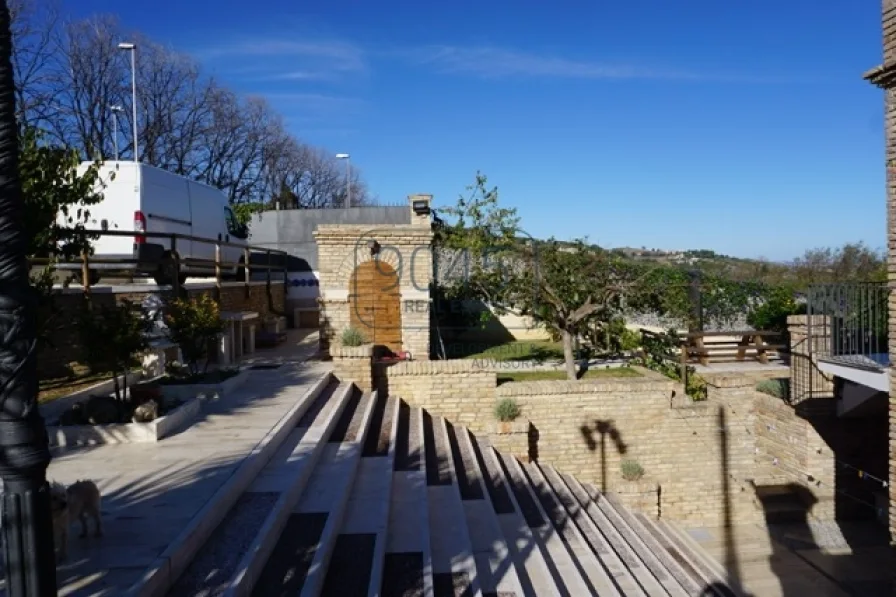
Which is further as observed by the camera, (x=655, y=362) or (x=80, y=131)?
(x=80, y=131)

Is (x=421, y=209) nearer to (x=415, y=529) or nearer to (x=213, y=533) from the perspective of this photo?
(x=415, y=529)

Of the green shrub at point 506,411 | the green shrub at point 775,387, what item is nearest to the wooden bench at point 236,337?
the green shrub at point 506,411

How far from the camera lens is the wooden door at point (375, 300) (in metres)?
13.4

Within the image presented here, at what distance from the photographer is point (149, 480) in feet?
18.6

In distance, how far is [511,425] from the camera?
418 inches

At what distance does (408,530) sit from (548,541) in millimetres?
1853

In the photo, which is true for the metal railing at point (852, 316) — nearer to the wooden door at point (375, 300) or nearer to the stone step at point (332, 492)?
the stone step at point (332, 492)

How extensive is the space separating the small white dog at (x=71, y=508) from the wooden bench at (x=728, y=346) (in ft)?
38.1

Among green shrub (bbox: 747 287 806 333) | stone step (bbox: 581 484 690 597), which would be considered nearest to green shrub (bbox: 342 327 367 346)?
stone step (bbox: 581 484 690 597)

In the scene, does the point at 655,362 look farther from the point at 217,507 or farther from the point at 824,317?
the point at 217,507

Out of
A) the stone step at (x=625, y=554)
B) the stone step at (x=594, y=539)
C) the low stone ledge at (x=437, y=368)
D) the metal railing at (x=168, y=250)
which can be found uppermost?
the metal railing at (x=168, y=250)

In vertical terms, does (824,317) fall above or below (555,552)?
above

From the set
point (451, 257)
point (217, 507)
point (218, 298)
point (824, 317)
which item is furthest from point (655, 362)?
point (217, 507)

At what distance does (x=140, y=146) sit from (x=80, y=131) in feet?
7.96
